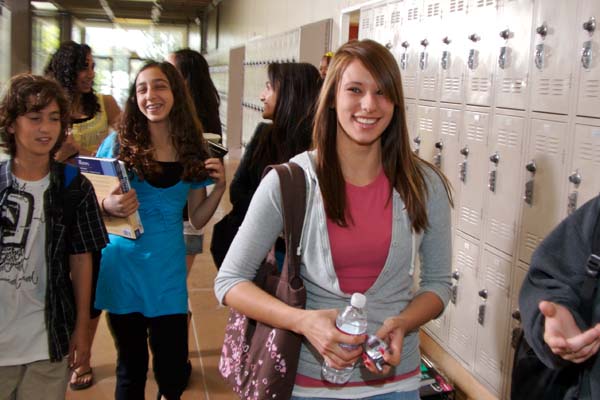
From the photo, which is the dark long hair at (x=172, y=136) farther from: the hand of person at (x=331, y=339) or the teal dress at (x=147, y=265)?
the hand of person at (x=331, y=339)

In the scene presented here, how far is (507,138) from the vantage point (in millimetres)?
3061

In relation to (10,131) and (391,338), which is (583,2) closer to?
(391,338)

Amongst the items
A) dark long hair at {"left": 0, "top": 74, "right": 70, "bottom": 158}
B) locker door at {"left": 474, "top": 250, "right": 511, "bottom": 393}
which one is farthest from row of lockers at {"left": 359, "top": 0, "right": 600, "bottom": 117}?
dark long hair at {"left": 0, "top": 74, "right": 70, "bottom": 158}

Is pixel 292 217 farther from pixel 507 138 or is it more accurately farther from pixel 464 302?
pixel 464 302

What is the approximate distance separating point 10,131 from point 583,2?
7.28 feet

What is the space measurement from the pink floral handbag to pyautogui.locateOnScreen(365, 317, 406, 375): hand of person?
7.7 inches

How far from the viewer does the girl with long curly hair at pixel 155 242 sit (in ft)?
8.29

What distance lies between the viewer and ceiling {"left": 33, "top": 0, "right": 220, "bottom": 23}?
18.7m

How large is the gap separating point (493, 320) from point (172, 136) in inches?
72.8

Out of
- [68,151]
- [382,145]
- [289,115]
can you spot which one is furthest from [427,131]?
[382,145]

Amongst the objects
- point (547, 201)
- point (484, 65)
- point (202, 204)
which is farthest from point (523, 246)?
point (202, 204)

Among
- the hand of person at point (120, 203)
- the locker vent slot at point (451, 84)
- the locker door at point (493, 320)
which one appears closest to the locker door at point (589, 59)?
the locker door at point (493, 320)

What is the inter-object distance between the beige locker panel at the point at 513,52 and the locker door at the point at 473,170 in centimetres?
21

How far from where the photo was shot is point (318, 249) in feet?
4.91
